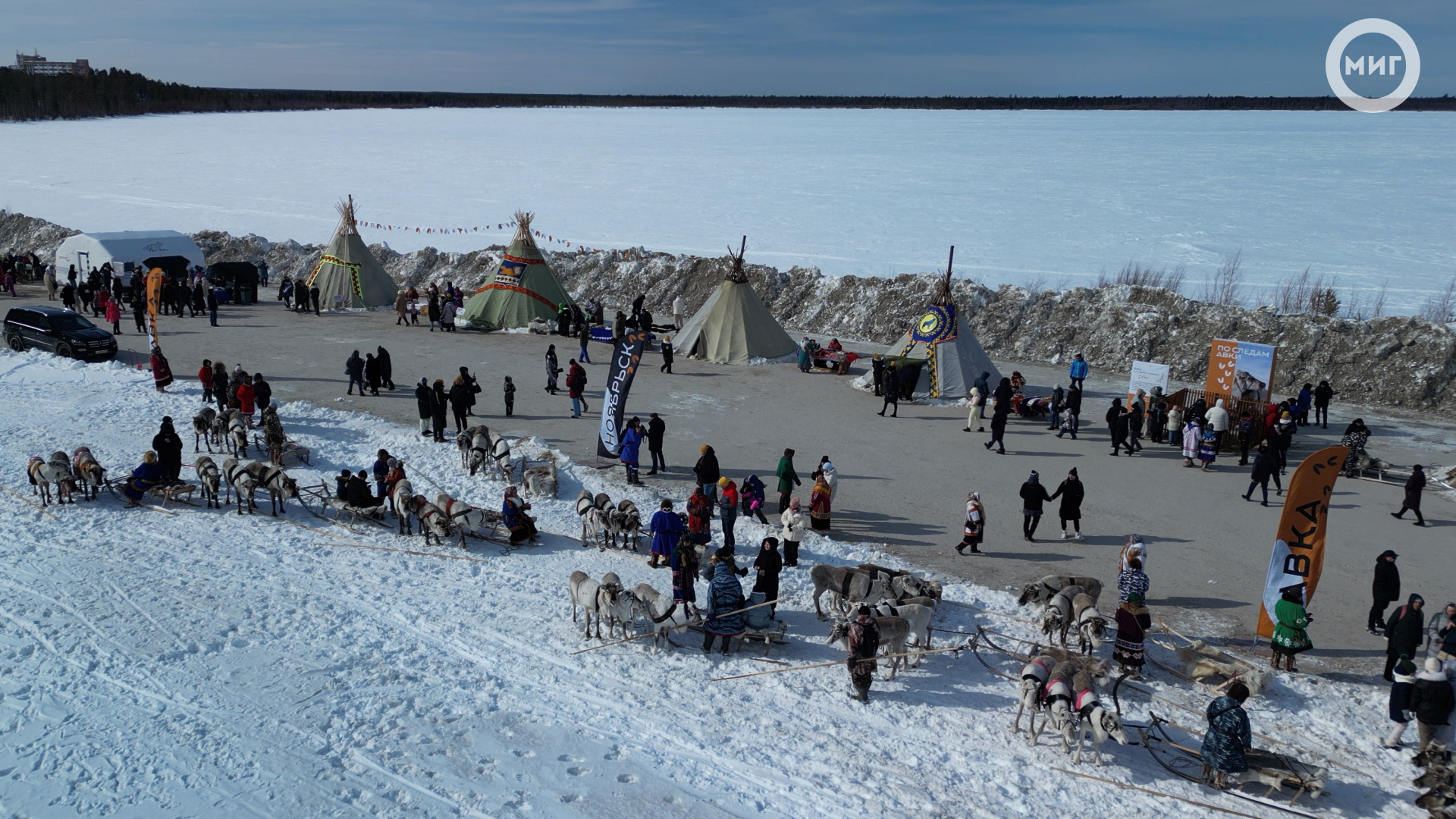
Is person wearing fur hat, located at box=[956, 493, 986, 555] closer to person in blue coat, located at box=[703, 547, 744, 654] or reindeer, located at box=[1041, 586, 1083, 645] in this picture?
reindeer, located at box=[1041, 586, 1083, 645]

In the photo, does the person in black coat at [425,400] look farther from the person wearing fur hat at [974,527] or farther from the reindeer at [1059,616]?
the reindeer at [1059,616]

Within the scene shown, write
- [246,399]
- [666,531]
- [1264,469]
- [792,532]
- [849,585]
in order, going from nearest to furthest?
[849,585]
[666,531]
[792,532]
[1264,469]
[246,399]

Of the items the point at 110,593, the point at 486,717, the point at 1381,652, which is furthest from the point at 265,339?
the point at 1381,652

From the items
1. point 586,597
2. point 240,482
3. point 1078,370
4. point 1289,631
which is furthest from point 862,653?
point 1078,370

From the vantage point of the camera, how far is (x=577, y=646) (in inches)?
370

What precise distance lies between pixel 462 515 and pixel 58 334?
13.6 m

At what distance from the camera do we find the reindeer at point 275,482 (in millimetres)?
12484

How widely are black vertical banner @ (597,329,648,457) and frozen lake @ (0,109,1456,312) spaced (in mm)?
19245

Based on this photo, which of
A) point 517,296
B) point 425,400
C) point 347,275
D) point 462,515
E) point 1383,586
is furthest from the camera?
point 347,275

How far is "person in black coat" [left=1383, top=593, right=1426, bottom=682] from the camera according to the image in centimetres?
888

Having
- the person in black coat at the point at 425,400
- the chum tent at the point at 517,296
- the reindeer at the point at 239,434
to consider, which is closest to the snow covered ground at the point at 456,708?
the reindeer at the point at 239,434

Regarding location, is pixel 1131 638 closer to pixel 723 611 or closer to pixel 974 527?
pixel 974 527

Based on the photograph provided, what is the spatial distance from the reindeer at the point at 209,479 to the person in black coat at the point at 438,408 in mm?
3396

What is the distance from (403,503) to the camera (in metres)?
12.0
